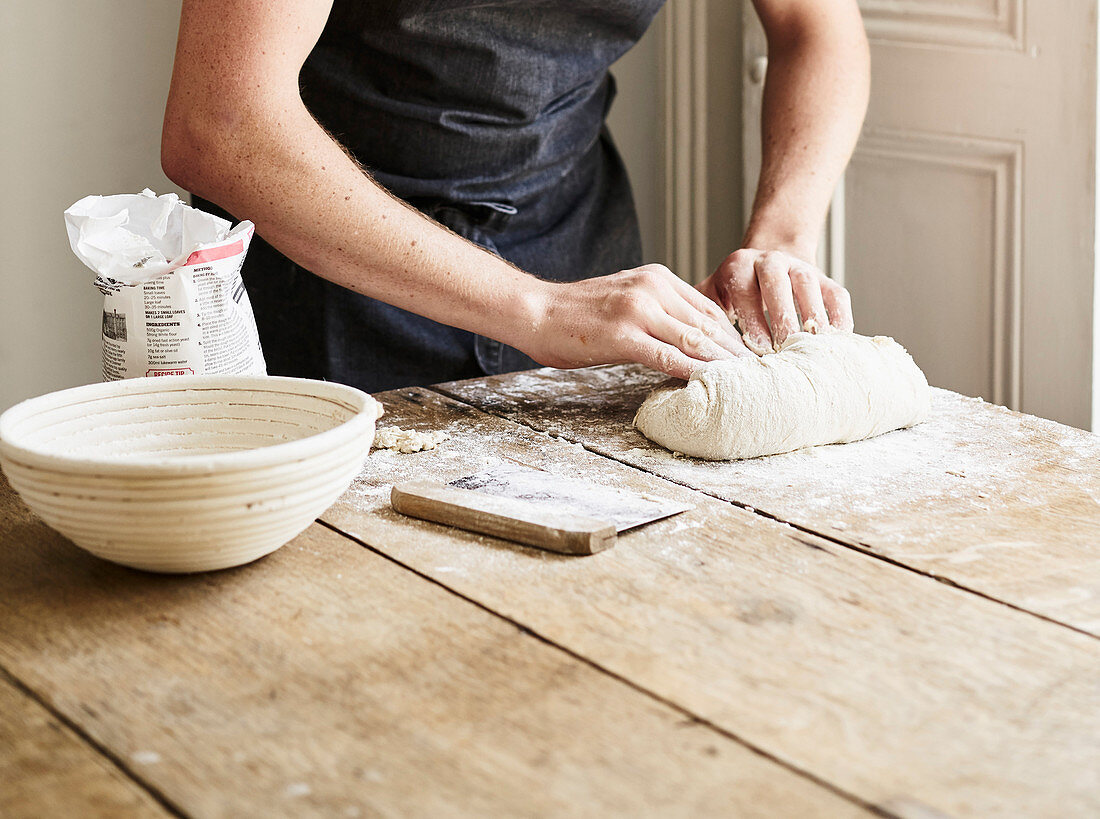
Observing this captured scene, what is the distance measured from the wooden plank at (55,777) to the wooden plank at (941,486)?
52cm

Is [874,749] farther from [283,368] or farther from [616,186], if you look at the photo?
[616,186]

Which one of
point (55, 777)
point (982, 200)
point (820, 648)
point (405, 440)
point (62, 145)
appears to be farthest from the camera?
point (62, 145)

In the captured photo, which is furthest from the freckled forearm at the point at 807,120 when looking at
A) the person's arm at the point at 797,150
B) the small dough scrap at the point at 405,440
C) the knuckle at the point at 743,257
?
the small dough scrap at the point at 405,440

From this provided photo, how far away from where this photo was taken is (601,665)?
64 centimetres

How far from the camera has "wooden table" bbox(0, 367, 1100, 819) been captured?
53 cm

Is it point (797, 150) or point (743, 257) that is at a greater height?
point (797, 150)

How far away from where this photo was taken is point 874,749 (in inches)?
21.6

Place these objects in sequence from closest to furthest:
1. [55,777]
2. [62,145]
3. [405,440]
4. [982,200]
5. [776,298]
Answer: [55,777] → [405,440] → [776,298] → [982,200] → [62,145]

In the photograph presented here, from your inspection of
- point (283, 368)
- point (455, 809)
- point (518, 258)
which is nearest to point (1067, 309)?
point (518, 258)

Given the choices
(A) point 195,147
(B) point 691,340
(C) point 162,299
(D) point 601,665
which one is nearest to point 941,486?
(B) point 691,340

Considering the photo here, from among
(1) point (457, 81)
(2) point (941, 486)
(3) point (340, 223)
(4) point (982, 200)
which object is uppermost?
(1) point (457, 81)

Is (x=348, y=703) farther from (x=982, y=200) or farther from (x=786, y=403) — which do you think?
(x=982, y=200)

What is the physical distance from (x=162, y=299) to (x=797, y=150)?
0.96 m

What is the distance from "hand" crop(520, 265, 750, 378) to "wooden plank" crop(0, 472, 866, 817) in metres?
0.46
